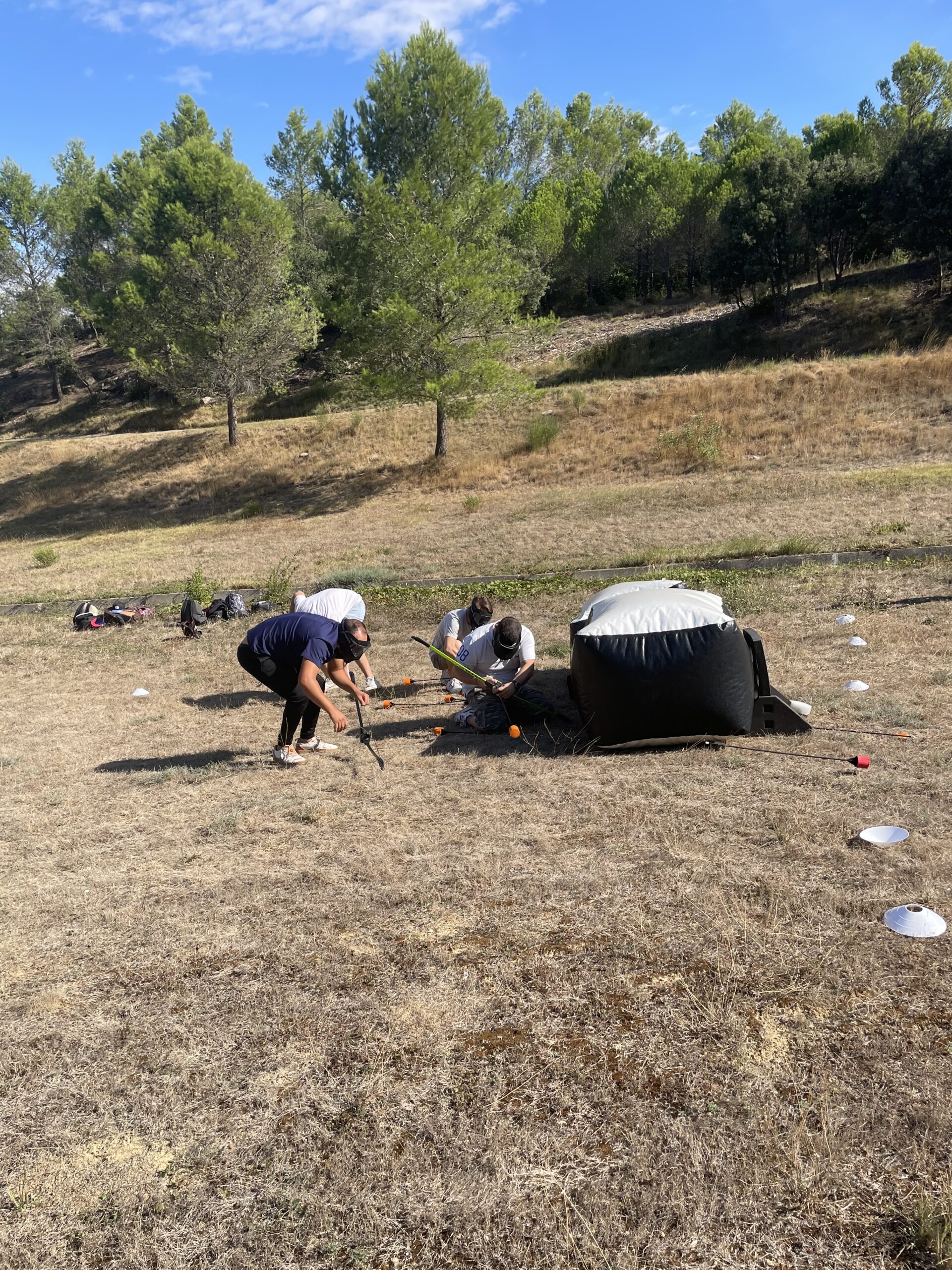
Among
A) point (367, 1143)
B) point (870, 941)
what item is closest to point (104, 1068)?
point (367, 1143)

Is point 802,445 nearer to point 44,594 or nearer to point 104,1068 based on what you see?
point 44,594

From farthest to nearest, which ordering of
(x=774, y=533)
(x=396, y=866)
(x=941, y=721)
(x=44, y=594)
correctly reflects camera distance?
1. (x=44, y=594)
2. (x=774, y=533)
3. (x=941, y=721)
4. (x=396, y=866)

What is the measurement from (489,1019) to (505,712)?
3.93 meters

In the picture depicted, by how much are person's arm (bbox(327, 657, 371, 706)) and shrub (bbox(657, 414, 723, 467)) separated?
16.4 metres

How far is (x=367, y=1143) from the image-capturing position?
284 centimetres

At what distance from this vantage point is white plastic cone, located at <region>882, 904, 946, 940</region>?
11.8 ft

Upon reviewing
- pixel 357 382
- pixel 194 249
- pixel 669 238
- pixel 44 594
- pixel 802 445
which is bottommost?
pixel 44 594

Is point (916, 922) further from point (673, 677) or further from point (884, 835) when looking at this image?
point (673, 677)

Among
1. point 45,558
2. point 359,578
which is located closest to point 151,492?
point 45,558

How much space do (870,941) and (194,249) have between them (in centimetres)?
3135

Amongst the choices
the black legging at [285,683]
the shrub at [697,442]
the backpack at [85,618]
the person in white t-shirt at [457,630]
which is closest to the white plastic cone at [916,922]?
the black legging at [285,683]

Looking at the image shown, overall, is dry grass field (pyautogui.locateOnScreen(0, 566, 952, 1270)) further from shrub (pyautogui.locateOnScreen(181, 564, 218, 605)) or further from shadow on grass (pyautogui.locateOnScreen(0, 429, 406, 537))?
shadow on grass (pyautogui.locateOnScreen(0, 429, 406, 537))

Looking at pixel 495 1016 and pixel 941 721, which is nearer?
pixel 495 1016

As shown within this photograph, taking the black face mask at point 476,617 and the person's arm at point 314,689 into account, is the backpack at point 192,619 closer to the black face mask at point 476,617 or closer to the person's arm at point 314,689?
the black face mask at point 476,617
